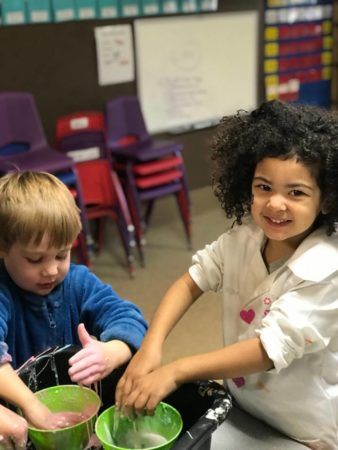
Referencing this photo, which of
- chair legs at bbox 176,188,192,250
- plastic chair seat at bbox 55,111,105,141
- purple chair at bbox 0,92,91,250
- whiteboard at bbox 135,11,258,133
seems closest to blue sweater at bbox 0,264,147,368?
purple chair at bbox 0,92,91,250

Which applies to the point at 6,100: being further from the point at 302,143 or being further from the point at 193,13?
the point at 302,143

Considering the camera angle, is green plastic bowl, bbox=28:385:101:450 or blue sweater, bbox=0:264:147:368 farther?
blue sweater, bbox=0:264:147:368

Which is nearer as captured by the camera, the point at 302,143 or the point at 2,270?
the point at 302,143

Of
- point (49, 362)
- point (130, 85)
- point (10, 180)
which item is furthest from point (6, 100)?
point (49, 362)

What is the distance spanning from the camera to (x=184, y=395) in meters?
0.98

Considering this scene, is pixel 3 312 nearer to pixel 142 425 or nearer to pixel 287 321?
pixel 142 425

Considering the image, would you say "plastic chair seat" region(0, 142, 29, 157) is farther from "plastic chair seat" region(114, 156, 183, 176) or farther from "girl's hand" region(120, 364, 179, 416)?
"girl's hand" region(120, 364, 179, 416)

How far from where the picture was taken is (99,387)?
1.04 metres

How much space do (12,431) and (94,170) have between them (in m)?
2.24

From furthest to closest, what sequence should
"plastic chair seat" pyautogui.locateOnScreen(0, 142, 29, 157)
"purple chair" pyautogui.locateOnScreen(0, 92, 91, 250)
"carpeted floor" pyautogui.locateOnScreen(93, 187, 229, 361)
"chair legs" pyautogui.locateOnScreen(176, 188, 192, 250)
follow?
1. "chair legs" pyautogui.locateOnScreen(176, 188, 192, 250)
2. "plastic chair seat" pyautogui.locateOnScreen(0, 142, 29, 157)
3. "purple chair" pyautogui.locateOnScreen(0, 92, 91, 250)
4. "carpeted floor" pyautogui.locateOnScreen(93, 187, 229, 361)

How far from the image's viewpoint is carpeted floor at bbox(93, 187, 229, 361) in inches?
93.7

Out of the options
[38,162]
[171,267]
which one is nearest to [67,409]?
[38,162]

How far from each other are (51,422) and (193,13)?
3.15m

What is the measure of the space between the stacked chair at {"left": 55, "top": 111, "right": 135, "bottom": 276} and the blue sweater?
69.3 inches
